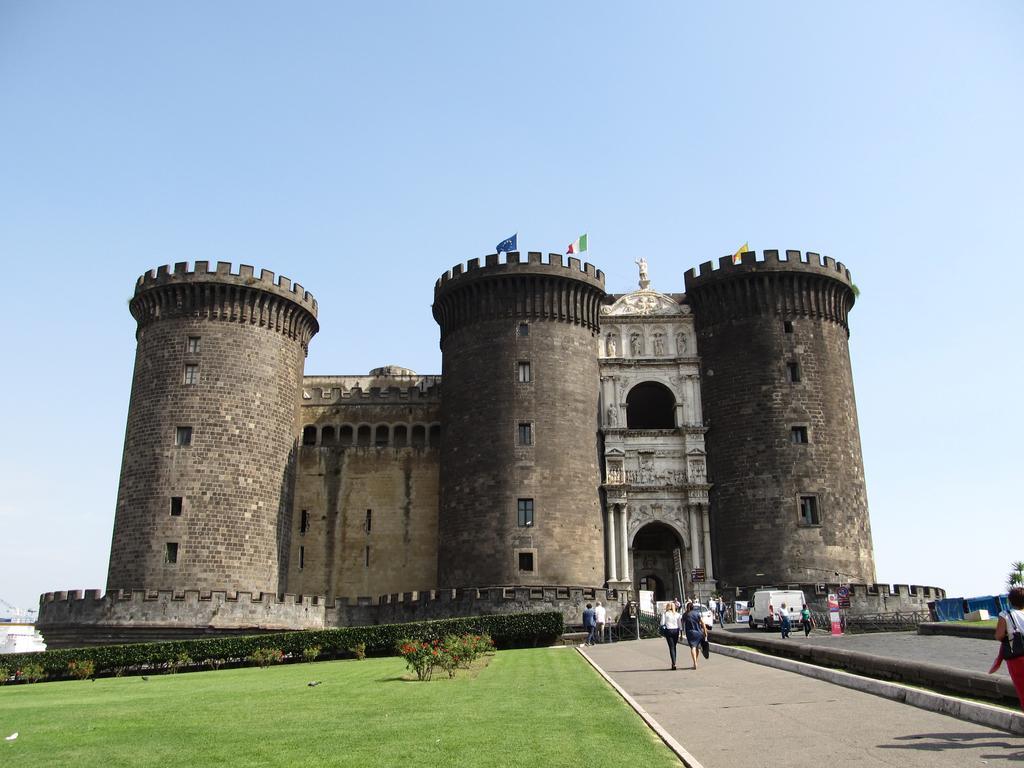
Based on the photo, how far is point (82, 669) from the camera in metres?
31.3

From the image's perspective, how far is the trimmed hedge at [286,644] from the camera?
105 feet

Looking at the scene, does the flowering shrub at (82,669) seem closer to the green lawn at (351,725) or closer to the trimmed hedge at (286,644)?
the trimmed hedge at (286,644)

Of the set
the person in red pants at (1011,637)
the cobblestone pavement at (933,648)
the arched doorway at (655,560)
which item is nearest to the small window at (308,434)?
the arched doorway at (655,560)

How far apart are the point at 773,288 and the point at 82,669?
34966 mm

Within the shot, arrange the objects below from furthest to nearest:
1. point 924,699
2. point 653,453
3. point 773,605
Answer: point 653,453 → point 773,605 → point 924,699

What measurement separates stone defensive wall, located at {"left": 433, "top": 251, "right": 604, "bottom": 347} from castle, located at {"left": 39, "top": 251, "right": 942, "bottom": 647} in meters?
0.12

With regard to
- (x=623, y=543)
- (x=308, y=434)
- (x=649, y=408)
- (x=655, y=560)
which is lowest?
(x=655, y=560)

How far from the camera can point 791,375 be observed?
151 feet

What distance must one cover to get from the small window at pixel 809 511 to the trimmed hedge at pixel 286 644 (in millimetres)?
15085

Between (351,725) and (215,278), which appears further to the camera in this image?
(215,278)

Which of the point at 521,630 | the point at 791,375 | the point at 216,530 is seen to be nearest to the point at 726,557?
the point at 791,375

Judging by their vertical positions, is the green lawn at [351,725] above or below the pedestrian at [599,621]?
below

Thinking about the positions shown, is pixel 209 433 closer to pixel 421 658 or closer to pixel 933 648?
pixel 421 658

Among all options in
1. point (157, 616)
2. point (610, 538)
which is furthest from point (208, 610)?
point (610, 538)
